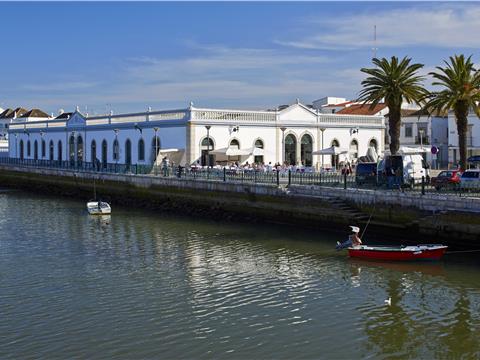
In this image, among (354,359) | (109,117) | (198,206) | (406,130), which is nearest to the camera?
(354,359)

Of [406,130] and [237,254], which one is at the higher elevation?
[406,130]

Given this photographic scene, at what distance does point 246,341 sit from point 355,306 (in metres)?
4.99

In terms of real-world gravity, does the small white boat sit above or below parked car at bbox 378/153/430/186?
below

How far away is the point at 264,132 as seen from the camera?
61.0 meters

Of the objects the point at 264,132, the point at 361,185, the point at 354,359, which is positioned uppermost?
the point at 264,132

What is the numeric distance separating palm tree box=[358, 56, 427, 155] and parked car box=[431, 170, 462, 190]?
22.6 ft

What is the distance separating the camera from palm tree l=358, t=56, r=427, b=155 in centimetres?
4612

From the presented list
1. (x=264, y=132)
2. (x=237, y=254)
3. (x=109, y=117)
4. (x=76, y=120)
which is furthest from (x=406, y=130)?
(x=237, y=254)

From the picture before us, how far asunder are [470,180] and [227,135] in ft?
89.8

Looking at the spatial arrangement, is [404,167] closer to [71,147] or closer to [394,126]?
[394,126]

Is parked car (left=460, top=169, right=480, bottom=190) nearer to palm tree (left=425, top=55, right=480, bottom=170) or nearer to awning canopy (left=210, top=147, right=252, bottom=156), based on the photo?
palm tree (left=425, top=55, right=480, bottom=170)

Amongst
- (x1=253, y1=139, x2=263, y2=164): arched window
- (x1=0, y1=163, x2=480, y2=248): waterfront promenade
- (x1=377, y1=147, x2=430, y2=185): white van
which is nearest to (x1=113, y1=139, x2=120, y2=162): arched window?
(x1=0, y1=163, x2=480, y2=248): waterfront promenade

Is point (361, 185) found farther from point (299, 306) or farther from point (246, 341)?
point (246, 341)

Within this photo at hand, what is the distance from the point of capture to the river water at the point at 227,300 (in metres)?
18.6
